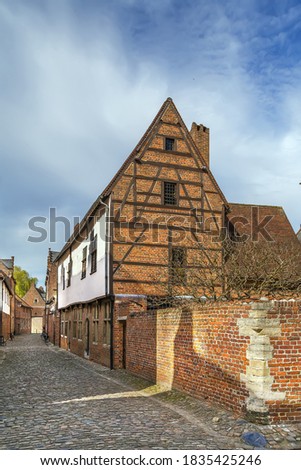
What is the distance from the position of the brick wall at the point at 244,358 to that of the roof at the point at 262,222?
14.9 meters

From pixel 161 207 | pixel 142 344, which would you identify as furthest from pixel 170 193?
pixel 142 344

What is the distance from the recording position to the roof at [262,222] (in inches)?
1000

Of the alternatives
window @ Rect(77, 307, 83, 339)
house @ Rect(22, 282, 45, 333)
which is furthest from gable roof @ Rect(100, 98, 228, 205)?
house @ Rect(22, 282, 45, 333)

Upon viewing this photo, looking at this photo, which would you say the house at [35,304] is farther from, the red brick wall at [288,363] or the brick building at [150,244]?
the red brick wall at [288,363]

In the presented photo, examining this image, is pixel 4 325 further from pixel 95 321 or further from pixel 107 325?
pixel 107 325

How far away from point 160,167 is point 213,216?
3282 millimetres

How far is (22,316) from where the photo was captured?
241ft

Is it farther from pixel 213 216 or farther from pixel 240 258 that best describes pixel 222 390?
pixel 213 216

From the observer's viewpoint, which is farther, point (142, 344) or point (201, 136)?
point (201, 136)

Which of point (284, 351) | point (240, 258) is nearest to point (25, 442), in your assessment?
point (284, 351)

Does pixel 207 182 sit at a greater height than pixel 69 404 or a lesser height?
greater

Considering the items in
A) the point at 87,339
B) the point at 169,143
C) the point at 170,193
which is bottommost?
the point at 87,339

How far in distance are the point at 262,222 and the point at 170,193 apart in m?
8.92

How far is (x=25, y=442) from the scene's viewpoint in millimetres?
6863
